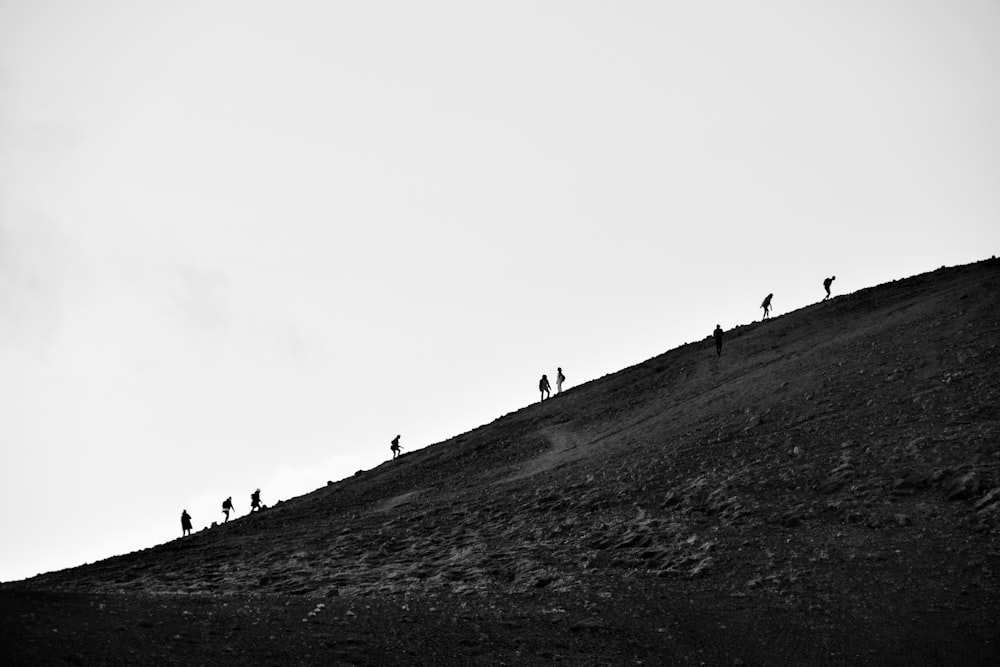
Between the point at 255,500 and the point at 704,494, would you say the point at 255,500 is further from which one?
the point at 704,494

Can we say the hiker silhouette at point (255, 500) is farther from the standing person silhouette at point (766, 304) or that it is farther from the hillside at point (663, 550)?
the standing person silhouette at point (766, 304)

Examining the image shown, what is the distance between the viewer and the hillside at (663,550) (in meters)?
16.2

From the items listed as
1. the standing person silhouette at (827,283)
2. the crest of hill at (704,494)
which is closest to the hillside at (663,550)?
the crest of hill at (704,494)

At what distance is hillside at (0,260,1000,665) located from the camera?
53.1 feet

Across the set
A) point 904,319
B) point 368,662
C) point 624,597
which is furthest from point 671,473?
point 904,319

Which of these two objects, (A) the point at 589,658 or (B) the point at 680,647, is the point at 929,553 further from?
(A) the point at 589,658

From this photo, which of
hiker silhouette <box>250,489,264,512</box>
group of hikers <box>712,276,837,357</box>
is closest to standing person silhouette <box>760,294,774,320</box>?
group of hikers <box>712,276,837,357</box>

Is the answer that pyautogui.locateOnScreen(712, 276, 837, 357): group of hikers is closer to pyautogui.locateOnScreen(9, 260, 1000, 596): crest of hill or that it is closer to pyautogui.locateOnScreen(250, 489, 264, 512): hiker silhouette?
pyautogui.locateOnScreen(9, 260, 1000, 596): crest of hill

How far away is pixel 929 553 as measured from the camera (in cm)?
1883

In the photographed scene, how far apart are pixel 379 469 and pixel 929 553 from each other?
125ft

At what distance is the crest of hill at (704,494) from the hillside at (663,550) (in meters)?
0.12

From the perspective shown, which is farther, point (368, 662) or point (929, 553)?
point (929, 553)

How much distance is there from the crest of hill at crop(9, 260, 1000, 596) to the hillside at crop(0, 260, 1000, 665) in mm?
121

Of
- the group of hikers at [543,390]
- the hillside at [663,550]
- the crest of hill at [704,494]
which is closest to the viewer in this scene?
the hillside at [663,550]
